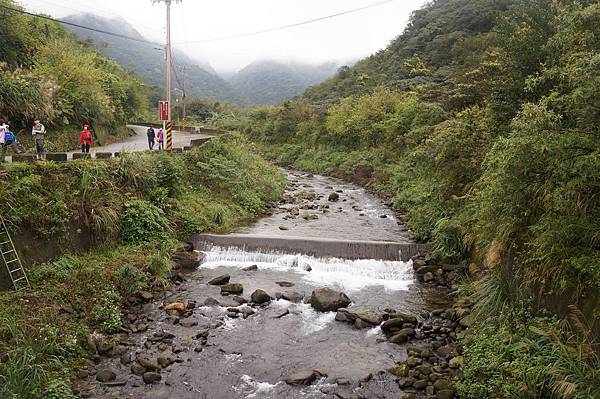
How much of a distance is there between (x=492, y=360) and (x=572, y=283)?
6.15 feet

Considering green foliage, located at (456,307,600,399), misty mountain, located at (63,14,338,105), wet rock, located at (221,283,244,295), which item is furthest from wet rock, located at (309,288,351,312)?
misty mountain, located at (63,14,338,105)

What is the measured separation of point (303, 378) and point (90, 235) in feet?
26.9

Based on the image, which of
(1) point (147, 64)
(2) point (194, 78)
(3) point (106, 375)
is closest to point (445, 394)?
(3) point (106, 375)

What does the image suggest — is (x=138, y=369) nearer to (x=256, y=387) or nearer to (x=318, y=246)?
(x=256, y=387)

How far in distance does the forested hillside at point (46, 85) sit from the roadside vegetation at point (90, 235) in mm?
6892

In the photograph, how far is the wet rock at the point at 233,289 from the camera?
1252 cm

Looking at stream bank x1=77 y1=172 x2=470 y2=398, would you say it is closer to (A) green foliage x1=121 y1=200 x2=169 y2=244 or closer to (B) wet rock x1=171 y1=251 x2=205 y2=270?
(B) wet rock x1=171 y1=251 x2=205 y2=270

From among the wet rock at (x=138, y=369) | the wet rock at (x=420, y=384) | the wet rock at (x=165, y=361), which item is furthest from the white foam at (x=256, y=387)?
the wet rock at (x=420, y=384)

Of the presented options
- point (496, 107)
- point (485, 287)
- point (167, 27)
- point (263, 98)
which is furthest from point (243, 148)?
point (263, 98)

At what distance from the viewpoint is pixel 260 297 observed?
1195 centimetres

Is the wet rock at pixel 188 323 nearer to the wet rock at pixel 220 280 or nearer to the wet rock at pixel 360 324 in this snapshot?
the wet rock at pixel 220 280

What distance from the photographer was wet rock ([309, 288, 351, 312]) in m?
11.5

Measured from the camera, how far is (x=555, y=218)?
7.61m

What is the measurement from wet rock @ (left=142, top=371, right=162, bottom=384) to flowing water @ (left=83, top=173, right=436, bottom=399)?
5.2 inches
